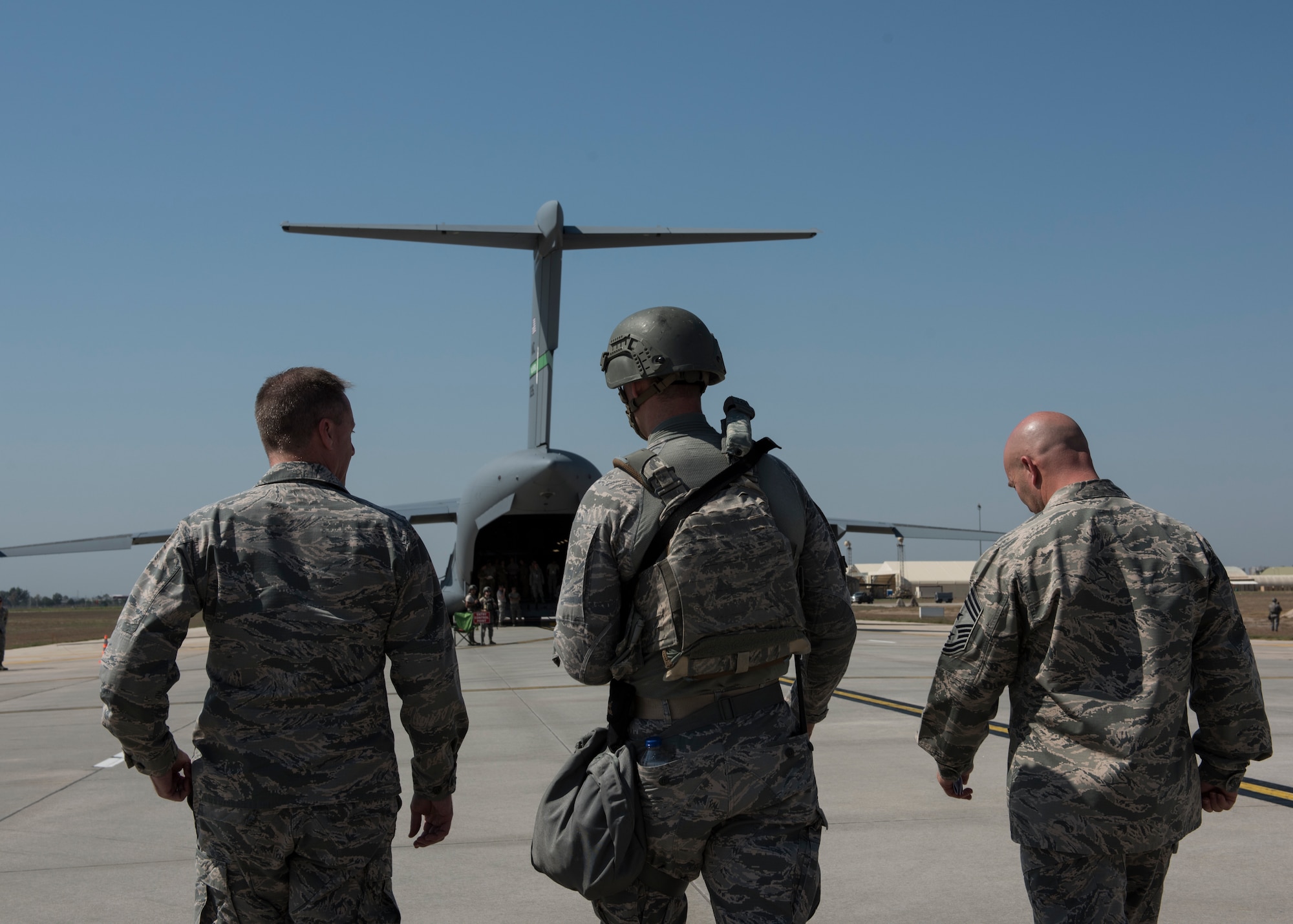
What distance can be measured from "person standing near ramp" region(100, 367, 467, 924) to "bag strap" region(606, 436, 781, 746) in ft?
1.54

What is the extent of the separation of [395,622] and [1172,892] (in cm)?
370

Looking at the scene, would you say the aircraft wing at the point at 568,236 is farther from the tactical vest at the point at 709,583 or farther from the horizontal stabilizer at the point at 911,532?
the tactical vest at the point at 709,583

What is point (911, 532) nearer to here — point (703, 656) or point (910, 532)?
point (910, 532)

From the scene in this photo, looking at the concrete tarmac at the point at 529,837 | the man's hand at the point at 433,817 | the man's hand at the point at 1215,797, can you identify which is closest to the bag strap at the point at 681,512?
the man's hand at the point at 433,817

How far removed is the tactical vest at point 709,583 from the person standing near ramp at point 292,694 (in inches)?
23.7

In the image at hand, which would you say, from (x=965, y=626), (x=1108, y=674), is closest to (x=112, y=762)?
(x=965, y=626)

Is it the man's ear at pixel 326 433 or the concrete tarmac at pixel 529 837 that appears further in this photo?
the concrete tarmac at pixel 529 837

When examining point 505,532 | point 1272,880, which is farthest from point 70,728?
point 505,532

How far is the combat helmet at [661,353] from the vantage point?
2.99 m

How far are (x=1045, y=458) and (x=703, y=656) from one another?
4.67ft

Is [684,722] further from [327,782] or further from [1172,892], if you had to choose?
[1172,892]

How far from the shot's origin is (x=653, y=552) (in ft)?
9.09

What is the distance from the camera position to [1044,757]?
2955 millimetres

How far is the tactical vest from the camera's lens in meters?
2.67
